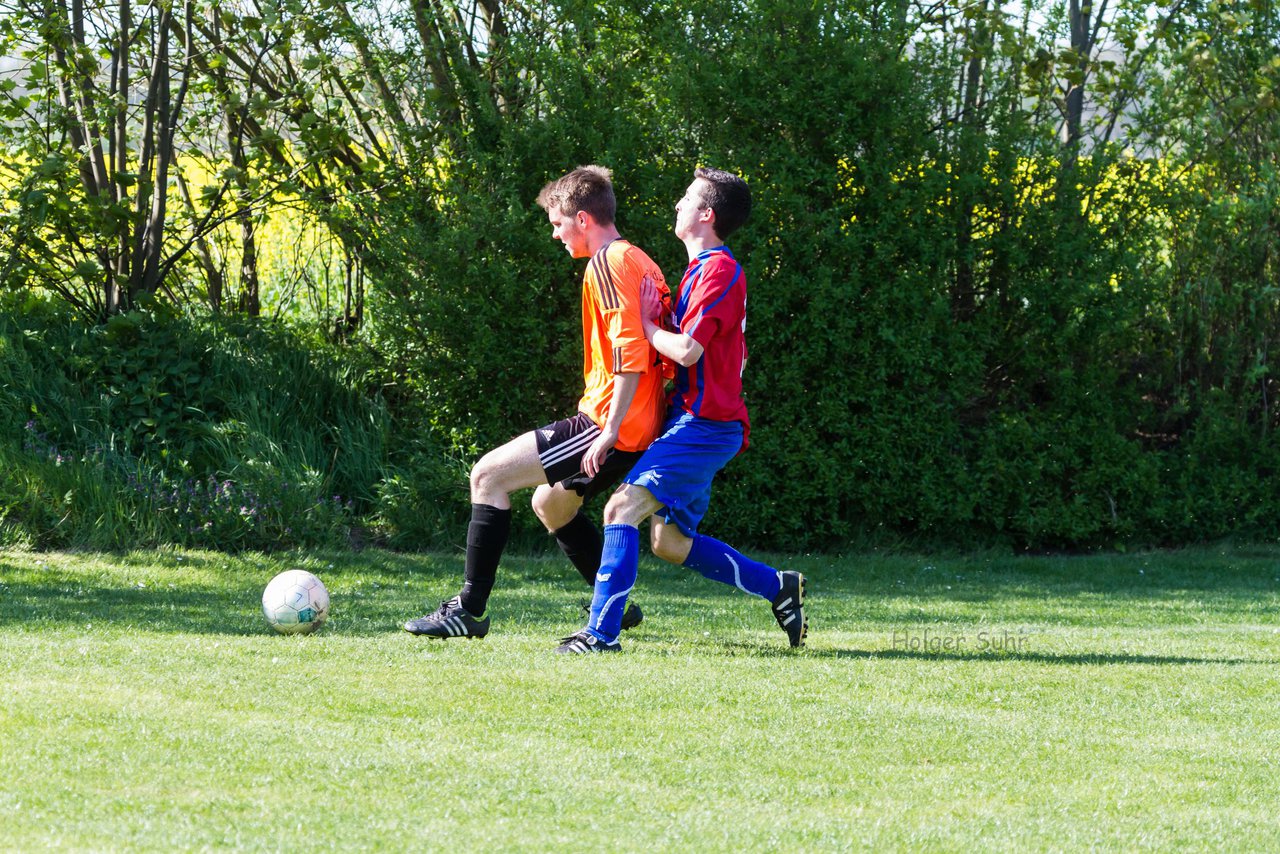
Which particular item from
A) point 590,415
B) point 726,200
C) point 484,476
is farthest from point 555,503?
point 726,200

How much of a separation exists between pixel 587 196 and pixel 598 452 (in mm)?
1145

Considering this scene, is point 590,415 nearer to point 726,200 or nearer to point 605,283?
point 605,283

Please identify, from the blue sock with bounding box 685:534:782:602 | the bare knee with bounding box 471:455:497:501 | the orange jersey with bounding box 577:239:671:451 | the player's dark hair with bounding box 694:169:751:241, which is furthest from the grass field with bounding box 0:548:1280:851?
the player's dark hair with bounding box 694:169:751:241

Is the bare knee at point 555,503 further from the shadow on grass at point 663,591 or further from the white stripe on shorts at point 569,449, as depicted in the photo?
the shadow on grass at point 663,591

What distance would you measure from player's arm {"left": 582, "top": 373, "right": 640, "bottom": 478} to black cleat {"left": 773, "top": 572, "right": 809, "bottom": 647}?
1.09 m

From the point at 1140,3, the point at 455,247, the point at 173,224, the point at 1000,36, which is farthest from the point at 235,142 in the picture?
the point at 1140,3

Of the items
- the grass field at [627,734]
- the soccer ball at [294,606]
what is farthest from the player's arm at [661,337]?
the soccer ball at [294,606]

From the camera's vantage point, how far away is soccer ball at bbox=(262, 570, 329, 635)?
648 cm

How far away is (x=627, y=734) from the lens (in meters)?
4.59

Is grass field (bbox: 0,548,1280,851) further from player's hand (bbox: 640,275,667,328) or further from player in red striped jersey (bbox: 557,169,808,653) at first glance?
player's hand (bbox: 640,275,667,328)

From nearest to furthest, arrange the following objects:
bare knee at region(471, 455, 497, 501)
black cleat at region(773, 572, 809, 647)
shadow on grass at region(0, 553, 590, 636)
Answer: bare knee at region(471, 455, 497, 501)
black cleat at region(773, 572, 809, 647)
shadow on grass at region(0, 553, 590, 636)

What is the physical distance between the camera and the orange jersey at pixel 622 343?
5.93m

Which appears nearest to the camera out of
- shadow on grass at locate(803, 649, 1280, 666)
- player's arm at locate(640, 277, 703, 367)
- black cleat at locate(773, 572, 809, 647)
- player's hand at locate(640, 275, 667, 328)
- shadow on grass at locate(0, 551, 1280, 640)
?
player's arm at locate(640, 277, 703, 367)

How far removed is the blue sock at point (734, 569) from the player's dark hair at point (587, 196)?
4.92 ft
